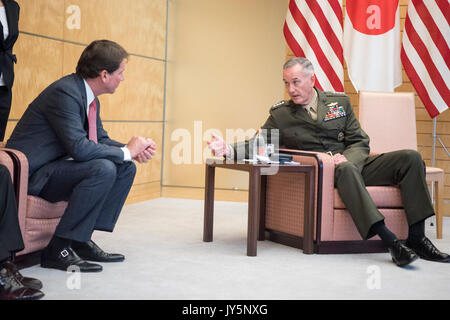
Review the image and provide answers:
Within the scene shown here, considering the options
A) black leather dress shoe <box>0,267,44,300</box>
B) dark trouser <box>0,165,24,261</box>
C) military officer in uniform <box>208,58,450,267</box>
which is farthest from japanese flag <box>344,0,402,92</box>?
black leather dress shoe <box>0,267,44,300</box>

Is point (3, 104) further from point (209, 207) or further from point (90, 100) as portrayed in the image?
point (209, 207)

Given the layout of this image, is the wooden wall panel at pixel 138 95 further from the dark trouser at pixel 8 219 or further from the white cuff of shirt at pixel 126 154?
the dark trouser at pixel 8 219

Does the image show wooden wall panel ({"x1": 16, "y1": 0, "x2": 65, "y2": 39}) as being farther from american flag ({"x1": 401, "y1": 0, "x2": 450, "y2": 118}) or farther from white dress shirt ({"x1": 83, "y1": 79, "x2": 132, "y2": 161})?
american flag ({"x1": 401, "y1": 0, "x2": 450, "y2": 118})

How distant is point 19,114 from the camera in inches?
165

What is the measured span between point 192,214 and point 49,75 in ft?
4.88

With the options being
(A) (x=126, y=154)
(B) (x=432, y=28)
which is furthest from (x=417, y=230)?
(B) (x=432, y=28)

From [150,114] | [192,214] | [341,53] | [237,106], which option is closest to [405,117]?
[341,53]

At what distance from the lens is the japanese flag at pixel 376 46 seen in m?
5.14

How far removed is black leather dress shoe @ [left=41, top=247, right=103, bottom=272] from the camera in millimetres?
2852

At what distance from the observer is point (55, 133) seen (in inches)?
117

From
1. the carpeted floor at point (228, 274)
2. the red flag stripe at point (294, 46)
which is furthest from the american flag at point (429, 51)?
the carpeted floor at point (228, 274)

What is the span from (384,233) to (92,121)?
159cm

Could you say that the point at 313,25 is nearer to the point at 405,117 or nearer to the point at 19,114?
the point at 405,117

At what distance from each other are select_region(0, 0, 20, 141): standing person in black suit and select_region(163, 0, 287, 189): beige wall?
313 centimetres
